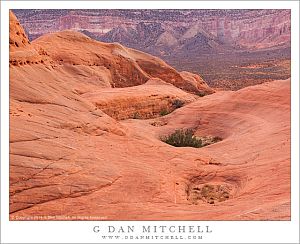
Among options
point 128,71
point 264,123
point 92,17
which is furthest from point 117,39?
point 264,123

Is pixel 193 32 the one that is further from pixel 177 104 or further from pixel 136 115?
pixel 136 115

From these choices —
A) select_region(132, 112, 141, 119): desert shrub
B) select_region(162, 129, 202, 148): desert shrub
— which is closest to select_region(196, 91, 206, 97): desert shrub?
select_region(132, 112, 141, 119): desert shrub

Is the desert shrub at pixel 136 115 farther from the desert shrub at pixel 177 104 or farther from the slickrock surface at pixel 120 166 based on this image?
the slickrock surface at pixel 120 166

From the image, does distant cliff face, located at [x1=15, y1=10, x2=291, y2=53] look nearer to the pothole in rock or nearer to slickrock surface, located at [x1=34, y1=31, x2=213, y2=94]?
slickrock surface, located at [x1=34, y1=31, x2=213, y2=94]

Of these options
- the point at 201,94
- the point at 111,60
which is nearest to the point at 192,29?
the point at 201,94

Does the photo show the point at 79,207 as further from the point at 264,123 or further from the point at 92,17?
the point at 92,17

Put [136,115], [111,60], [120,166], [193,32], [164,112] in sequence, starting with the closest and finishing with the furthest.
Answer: [120,166] → [136,115] → [164,112] → [111,60] → [193,32]
